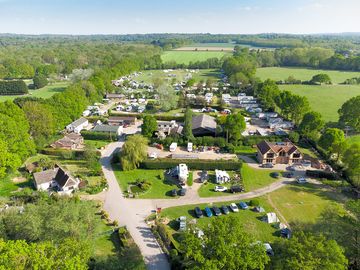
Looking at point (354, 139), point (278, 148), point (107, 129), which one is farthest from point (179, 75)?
point (278, 148)

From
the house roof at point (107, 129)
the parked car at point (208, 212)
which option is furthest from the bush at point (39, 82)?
the parked car at point (208, 212)

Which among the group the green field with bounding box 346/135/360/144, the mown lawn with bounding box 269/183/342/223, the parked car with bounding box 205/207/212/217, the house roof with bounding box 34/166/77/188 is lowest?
the mown lawn with bounding box 269/183/342/223

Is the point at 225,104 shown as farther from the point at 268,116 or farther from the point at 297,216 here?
the point at 297,216

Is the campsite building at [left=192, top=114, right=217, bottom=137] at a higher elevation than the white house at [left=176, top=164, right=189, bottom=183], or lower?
higher

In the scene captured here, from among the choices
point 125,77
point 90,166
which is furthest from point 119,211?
point 125,77

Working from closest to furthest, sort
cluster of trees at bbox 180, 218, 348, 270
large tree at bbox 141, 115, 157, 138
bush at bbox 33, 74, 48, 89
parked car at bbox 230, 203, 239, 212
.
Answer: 1. cluster of trees at bbox 180, 218, 348, 270
2. parked car at bbox 230, 203, 239, 212
3. large tree at bbox 141, 115, 157, 138
4. bush at bbox 33, 74, 48, 89

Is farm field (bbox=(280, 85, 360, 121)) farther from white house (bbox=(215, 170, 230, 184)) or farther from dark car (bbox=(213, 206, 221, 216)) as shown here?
dark car (bbox=(213, 206, 221, 216))

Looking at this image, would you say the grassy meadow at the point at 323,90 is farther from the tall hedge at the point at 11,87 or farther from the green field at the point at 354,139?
the tall hedge at the point at 11,87

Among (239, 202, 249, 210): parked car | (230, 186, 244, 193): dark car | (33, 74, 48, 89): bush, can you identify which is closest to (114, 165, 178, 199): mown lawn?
(230, 186, 244, 193): dark car
